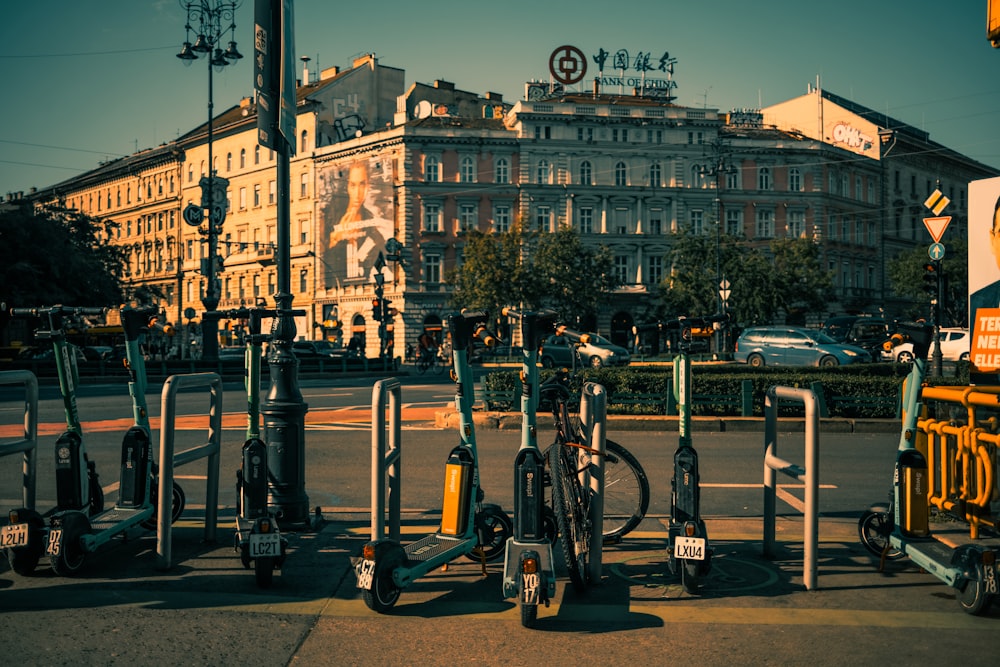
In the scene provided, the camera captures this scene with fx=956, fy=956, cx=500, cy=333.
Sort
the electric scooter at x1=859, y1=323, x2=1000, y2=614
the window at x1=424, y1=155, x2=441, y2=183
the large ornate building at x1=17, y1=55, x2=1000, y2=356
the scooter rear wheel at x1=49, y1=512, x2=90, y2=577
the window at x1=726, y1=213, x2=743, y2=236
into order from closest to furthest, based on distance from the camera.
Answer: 1. the electric scooter at x1=859, y1=323, x2=1000, y2=614
2. the scooter rear wheel at x1=49, y1=512, x2=90, y2=577
3. the window at x1=424, y1=155, x2=441, y2=183
4. the large ornate building at x1=17, y1=55, x2=1000, y2=356
5. the window at x1=726, y1=213, x2=743, y2=236

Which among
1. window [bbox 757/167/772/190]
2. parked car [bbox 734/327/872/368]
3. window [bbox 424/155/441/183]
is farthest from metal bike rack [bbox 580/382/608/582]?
window [bbox 757/167/772/190]

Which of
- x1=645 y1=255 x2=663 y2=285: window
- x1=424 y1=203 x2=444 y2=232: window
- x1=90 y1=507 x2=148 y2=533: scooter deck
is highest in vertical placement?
x1=424 y1=203 x2=444 y2=232: window

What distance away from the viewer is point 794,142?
6931 cm

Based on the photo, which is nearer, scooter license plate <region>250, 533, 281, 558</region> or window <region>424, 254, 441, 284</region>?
scooter license plate <region>250, 533, 281, 558</region>

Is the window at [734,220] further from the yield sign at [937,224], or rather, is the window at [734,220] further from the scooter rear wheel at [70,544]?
the scooter rear wheel at [70,544]

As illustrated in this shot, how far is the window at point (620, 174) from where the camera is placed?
65.4m

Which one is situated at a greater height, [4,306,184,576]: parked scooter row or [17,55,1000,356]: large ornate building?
[17,55,1000,356]: large ornate building

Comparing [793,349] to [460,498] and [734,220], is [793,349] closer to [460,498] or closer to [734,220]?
[460,498]

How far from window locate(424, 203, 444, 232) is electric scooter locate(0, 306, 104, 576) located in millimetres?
57894

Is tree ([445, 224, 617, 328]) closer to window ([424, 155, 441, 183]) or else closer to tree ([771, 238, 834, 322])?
window ([424, 155, 441, 183])

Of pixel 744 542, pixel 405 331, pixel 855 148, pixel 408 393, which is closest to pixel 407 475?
pixel 744 542

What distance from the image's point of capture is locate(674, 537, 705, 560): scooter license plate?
17.8 feet

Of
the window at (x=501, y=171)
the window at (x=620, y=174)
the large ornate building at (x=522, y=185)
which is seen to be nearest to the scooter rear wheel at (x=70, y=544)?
the large ornate building at (x=522, y=185)

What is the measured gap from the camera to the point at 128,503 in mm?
6371
